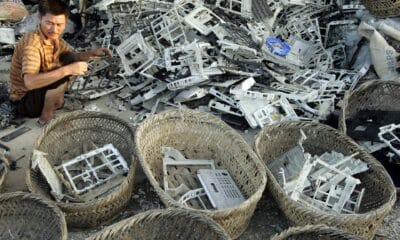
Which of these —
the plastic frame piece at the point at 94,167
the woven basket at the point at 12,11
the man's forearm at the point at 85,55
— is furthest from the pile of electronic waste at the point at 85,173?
the woven basket at the point at 12,11

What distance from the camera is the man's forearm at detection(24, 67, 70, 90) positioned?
4.20 meters

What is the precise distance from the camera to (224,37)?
496 centimetres

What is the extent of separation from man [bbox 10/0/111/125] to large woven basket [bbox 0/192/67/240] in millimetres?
1099

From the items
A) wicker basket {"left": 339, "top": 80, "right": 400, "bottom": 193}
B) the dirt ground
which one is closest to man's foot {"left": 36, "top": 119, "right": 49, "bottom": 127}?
the dirt ground

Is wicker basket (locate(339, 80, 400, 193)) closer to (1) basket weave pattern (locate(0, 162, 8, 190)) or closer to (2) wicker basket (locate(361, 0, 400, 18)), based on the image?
(2) wicker basket (locate(361, 0, 400, 18))

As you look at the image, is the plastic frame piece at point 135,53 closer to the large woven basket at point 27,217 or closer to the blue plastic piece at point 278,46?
the blue plastic piece at point 278,46

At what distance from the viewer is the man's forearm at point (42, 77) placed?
4.20m

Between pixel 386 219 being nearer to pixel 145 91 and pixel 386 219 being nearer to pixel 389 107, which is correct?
→ pixel 389 107

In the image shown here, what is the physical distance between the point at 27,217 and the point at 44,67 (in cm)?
141

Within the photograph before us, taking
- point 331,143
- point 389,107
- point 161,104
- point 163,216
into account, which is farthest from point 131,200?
point 389,107

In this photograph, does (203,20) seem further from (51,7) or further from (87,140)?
(87,140)

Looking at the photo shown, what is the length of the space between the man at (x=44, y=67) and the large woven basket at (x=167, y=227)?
151cm

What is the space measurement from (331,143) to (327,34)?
1963 mm

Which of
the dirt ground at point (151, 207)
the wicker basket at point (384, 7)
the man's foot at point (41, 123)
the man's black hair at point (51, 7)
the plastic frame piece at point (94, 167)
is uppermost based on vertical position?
the man's black hair at point (51, 7)
